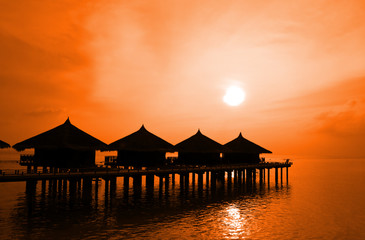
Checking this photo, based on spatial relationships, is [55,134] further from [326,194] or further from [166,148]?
[326,194]

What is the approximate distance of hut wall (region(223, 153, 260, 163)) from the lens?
5147cm

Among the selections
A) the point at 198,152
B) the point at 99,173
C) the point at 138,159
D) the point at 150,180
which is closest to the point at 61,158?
the point at 99,173

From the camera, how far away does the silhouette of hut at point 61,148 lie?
103 ft

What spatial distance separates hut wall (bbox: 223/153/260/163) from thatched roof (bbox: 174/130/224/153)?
4936 millimetres

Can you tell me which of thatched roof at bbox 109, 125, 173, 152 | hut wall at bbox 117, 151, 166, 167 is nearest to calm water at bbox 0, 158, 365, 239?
hut wall at bbox 117, 151, 166, 167

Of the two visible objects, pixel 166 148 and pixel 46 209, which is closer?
pixel 46 209

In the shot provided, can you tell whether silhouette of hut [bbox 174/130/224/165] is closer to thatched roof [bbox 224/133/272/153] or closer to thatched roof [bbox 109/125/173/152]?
thatched roof [bbox 109/125/173/152]

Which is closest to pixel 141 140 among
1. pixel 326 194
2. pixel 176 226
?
pixel 176 226

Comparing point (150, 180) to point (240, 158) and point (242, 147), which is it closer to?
point (240, 158)

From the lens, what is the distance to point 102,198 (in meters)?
34.8

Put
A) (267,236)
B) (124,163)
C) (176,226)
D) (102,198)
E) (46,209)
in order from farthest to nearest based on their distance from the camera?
(124,163)
(102,198)
(46,209)
(176,226)
(267,236)

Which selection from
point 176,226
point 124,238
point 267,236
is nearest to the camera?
point 124,238

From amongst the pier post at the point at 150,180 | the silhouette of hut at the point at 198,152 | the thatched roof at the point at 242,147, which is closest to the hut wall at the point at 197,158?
the silhouette of hut at the point at 198,152

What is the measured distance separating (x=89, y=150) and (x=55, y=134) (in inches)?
154
